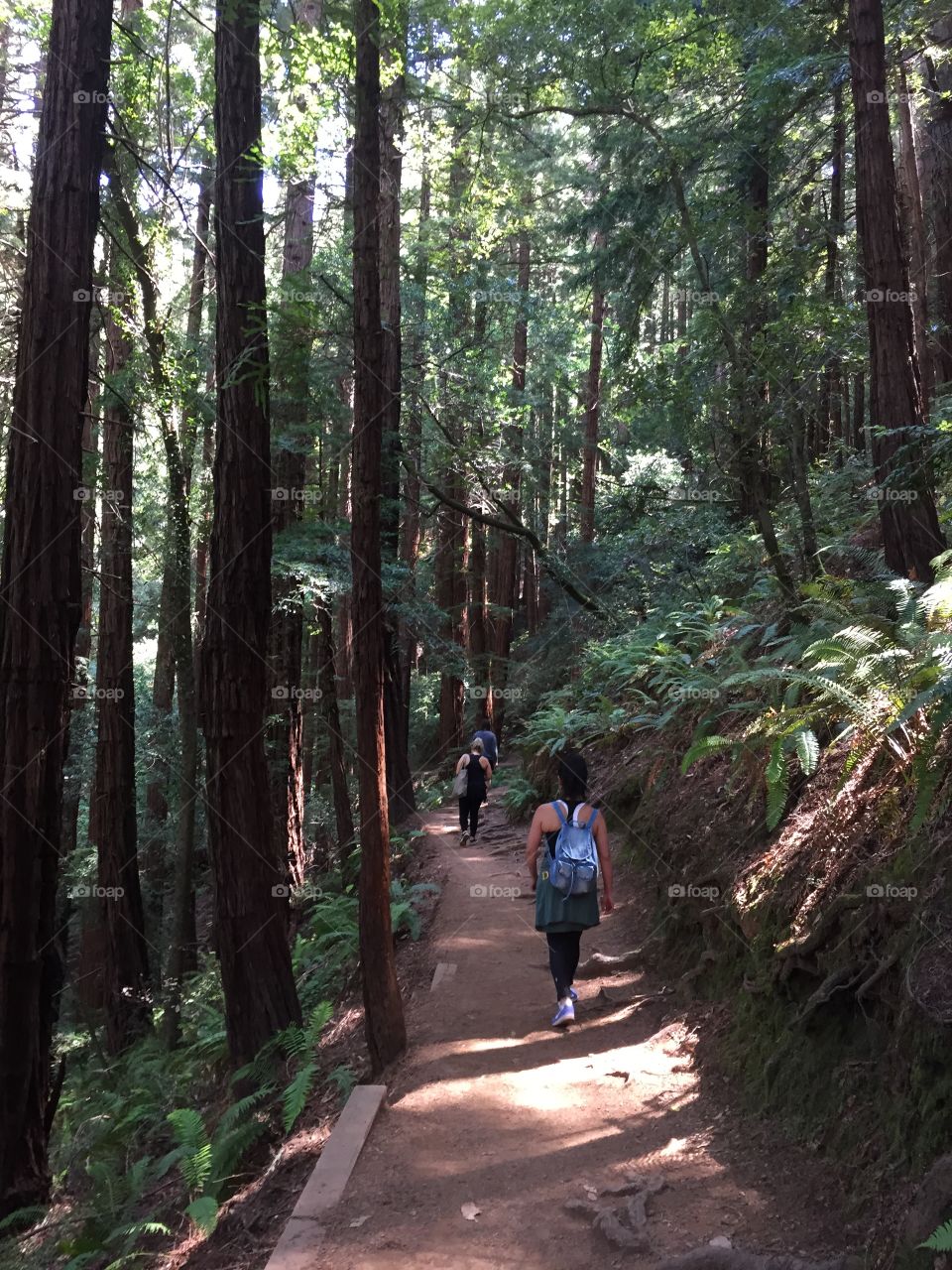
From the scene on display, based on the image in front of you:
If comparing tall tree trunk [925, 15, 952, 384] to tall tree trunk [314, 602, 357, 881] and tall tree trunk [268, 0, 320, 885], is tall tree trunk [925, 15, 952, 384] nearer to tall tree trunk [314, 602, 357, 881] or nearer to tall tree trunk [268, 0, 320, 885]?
tall tree trunk [268, 0, 320, 885]

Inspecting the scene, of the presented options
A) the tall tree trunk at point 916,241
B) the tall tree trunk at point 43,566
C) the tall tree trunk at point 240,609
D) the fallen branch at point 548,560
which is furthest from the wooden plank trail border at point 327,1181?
the tall tree trunk at point 916,241

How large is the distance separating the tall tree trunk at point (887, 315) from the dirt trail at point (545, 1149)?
16.1 feet

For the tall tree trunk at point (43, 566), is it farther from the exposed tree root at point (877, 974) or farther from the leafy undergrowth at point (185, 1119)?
the exposed tree root at point (877, 974)

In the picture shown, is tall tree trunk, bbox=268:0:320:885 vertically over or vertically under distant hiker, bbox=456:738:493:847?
over


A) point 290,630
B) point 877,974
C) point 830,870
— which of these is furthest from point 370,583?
point 290,630

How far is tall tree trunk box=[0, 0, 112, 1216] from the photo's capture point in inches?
297

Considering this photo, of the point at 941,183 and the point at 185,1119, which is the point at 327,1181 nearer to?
the point at 185,1119

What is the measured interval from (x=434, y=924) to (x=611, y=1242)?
594cm

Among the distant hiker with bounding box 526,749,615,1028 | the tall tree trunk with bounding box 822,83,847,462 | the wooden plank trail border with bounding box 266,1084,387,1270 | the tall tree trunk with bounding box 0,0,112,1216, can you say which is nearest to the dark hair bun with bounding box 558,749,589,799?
the distant hiker with bounding box 526,749,615,1028

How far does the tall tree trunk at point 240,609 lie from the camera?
24.3 ft

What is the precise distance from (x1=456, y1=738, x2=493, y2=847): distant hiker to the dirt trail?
554 cm

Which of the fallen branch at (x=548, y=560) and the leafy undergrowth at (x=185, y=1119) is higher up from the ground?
the fallen branch at (x=548, y=560)

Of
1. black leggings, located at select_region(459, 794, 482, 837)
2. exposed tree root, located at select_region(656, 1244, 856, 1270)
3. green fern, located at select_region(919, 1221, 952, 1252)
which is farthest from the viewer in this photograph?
black leggings, located at select_region(459, 794, 482, 837)

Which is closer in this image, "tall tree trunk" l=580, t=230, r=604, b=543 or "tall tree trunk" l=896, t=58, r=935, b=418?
"tall tree trunk" l=896, t=58, r=935, b=418
